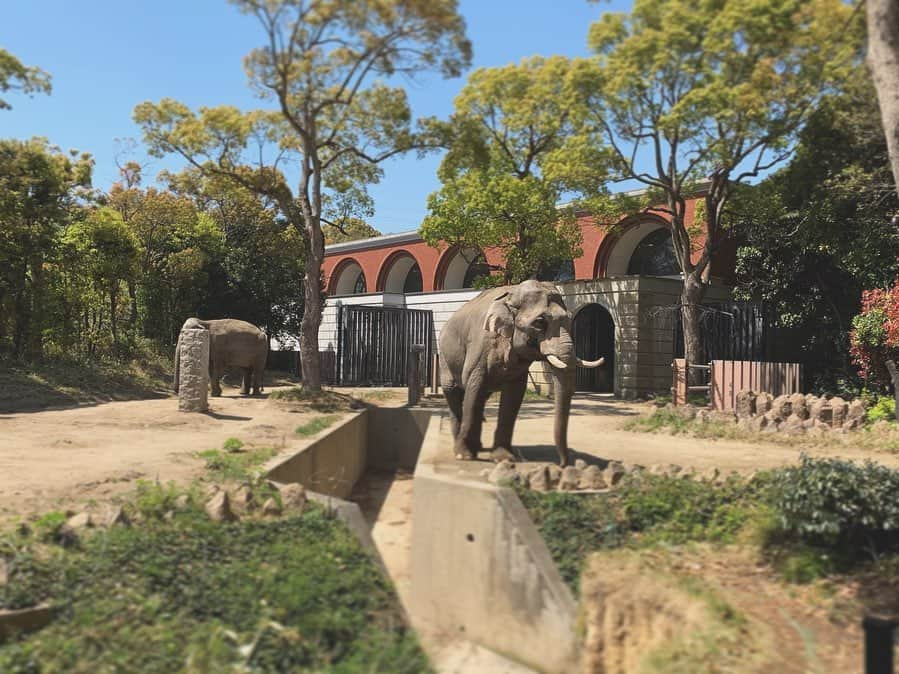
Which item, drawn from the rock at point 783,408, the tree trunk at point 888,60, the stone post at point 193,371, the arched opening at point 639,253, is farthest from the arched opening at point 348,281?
the tree trunk at point 888,60

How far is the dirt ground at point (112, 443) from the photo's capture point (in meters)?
6.21

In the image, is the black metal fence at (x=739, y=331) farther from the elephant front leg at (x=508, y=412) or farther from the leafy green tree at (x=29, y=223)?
the leafy green tree at (x=29, y=223)

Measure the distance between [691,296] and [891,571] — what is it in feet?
41.7

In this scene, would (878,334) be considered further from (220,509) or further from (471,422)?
(220,509)

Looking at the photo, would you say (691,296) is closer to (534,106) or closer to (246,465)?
(534,106)

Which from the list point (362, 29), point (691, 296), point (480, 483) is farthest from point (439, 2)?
point (691, 296)

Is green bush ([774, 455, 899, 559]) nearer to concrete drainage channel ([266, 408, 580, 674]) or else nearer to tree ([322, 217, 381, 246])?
concrete drainage channel ([266, 408, 580, 674])

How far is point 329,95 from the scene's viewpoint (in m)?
12.9

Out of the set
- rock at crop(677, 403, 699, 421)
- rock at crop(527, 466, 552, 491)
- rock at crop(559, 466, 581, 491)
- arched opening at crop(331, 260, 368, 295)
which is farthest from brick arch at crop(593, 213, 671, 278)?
rock at crop(527, 466, 552, 491)

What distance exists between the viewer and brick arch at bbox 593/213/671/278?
66.9 ft

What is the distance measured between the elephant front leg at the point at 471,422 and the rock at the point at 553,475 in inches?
44.1

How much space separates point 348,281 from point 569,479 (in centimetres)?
2720

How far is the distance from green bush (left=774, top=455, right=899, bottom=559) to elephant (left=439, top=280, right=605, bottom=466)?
2.04 m

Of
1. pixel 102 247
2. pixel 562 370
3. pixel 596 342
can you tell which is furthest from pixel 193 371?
pixel 596 342
